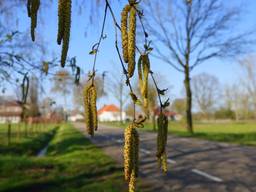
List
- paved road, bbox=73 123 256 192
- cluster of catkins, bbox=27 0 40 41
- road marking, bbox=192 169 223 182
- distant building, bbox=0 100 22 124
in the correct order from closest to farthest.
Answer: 1. cluster of catkins, bbox=27 0 40 41
2. paved road, bbox=73 123 256 192
3. road marking, bbox=192 169 223 182
4. distant building, bbox=0 100 22 124

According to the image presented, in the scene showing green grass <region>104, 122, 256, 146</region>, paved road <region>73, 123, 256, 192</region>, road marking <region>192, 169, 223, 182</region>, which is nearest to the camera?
paved road <region>73, 123, 256, 192</region>

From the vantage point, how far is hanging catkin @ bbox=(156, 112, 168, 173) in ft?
4.29

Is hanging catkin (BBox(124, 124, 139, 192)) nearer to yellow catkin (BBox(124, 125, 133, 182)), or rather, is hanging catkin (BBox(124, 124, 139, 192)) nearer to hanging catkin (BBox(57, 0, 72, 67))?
yellow catkin (BBox(124, 125, 133, 182))

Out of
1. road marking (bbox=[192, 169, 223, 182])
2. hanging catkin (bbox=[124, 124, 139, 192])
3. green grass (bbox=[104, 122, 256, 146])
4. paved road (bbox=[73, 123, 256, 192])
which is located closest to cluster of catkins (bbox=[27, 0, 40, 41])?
hanging catkin (bbox=[124, 124, 139, 192])

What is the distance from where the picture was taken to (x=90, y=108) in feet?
4.42

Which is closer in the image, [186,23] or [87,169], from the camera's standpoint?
[87,169]

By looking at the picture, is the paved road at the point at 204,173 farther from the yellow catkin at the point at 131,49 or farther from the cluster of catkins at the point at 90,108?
the yellow catkin at the point at 131,49

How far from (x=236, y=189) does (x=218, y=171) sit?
2843 mm

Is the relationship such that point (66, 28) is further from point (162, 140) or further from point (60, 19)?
point (162, 140)

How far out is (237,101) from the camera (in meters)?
106

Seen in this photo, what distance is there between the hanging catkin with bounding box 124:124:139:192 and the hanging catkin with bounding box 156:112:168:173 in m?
0.12

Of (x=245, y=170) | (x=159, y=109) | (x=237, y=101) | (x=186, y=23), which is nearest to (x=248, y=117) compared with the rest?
(x=237, y=101)

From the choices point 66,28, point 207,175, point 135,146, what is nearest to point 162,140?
point 135,146

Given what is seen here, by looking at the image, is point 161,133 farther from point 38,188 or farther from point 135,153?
point 38,188
